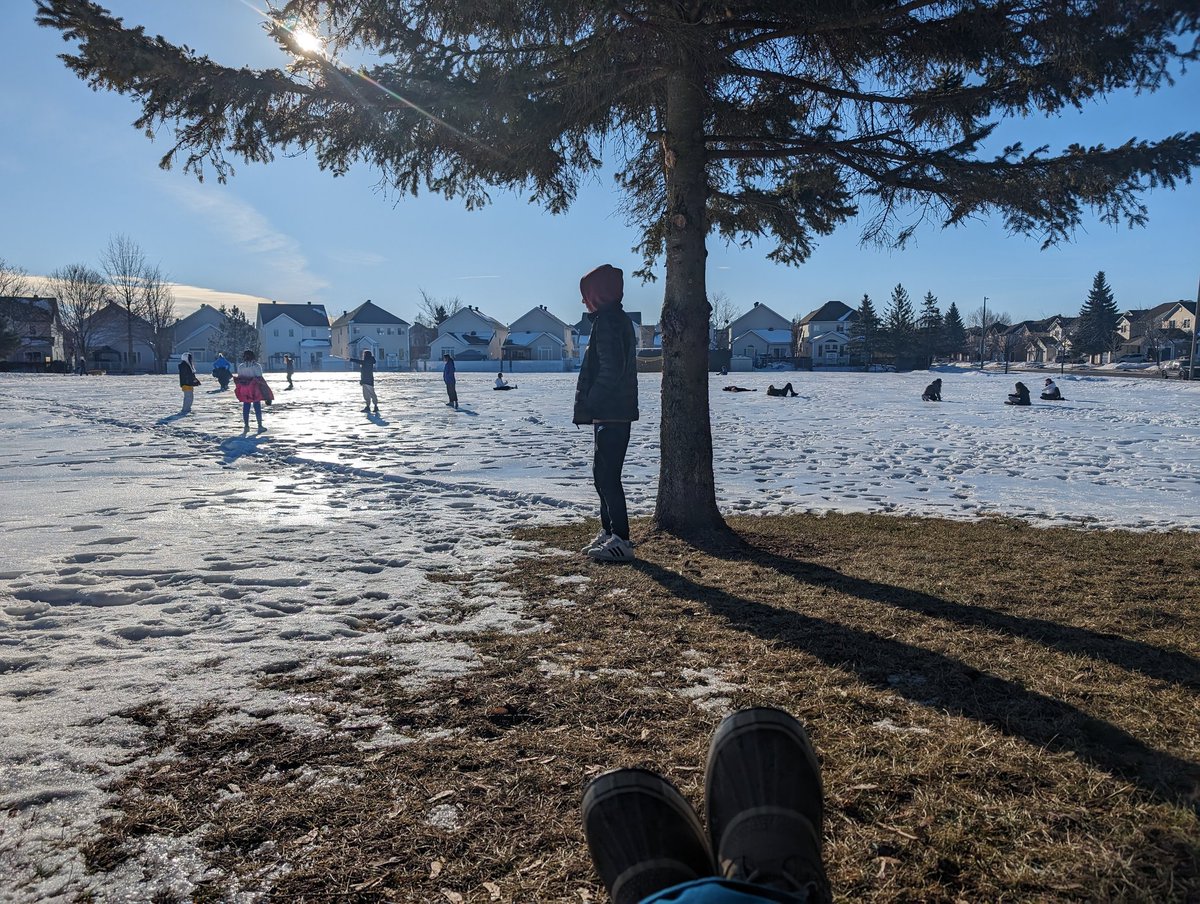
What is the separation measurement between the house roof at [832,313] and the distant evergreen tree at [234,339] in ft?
232

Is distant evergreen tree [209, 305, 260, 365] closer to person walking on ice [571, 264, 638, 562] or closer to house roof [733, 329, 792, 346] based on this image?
house roof [733, 329, 792, 346]

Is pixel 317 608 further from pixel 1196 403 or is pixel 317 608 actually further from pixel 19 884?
pixel 1196 403

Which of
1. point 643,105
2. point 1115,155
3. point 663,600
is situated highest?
point 643,105

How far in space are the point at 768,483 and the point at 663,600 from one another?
16.4ft

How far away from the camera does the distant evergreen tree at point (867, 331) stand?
2854 inches

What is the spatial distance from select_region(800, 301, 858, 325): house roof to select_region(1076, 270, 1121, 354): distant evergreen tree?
84.2ft

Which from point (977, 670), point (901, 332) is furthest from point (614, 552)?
point (901, 332)

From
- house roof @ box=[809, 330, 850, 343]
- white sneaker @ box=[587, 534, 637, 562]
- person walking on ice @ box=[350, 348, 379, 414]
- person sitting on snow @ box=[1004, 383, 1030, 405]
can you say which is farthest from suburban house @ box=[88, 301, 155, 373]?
white sneaker @ box=[587, 534, 637, 562]

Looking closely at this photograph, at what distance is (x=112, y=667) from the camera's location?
323cm

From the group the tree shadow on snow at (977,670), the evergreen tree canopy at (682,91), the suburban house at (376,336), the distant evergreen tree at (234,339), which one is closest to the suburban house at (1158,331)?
the suburban house at (376,336)

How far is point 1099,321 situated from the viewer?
7981cm

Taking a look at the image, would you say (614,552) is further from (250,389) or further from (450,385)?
(450,385)

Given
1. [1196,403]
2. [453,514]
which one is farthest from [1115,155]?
[1196,403]

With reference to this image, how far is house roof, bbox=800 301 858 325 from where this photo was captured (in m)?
93.1
